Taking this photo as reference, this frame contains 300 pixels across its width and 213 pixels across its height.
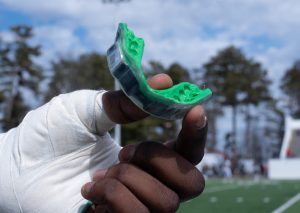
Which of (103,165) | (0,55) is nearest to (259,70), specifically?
(0,55)

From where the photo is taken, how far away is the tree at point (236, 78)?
6089cm

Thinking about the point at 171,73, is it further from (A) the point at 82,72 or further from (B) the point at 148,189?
(B) the point at 148,189

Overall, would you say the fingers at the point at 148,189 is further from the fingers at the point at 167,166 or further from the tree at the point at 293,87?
the tree at the point at 293,87

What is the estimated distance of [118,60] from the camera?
3.72ft

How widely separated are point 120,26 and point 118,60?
0.08 metres

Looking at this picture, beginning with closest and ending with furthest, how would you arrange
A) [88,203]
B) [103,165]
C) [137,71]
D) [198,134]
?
[137,71]
[198,134]
[88,203]
[103,165]

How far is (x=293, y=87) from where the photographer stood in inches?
2645

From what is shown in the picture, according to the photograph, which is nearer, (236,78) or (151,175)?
(151,175)

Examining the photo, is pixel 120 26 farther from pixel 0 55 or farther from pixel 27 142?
pixel 0 55

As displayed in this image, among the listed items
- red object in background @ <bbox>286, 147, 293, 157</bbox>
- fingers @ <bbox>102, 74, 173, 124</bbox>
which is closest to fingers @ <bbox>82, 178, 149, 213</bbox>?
fingers @ <bbox>102, 74, 173, 124</bbox>

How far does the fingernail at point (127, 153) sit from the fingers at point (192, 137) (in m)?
0.08

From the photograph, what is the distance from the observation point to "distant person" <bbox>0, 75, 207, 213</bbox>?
1247 millimetres

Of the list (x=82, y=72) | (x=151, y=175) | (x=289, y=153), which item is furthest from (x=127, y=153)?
(x=82, y=72)

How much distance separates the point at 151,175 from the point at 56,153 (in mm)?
282
